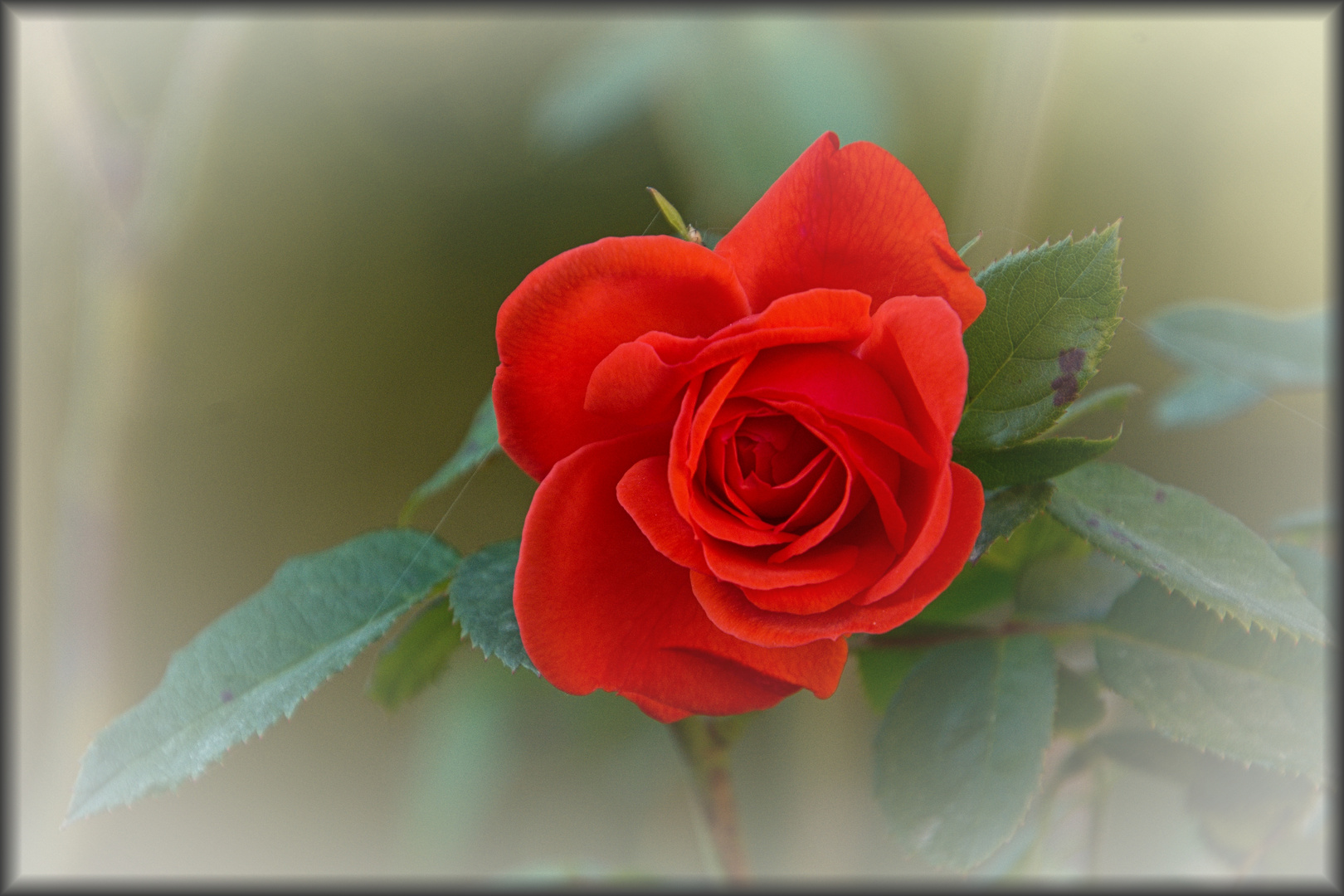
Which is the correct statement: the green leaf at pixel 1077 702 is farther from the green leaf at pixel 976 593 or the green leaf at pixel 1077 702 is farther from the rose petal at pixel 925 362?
the rose petal at pixel 925 362

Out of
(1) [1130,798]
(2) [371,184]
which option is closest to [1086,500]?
(1) [1130,798]

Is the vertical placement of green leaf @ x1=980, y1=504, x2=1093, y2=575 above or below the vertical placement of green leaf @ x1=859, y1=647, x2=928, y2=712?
above

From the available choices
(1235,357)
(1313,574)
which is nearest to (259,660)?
(1313,574)

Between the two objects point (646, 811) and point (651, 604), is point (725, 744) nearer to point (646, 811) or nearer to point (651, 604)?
point (651, 604)

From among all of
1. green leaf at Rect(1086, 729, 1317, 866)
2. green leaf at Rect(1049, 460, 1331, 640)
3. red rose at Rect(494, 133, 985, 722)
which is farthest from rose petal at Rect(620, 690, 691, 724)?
green leaf at Rect(1086, 729, 1317, 866)

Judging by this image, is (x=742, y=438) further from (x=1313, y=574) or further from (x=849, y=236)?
(x=1313, y=574)

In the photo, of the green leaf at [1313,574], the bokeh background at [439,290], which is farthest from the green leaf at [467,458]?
the green leaf at [1313,574]

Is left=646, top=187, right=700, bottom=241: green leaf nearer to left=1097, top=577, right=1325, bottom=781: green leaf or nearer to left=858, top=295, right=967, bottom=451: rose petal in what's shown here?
left=858, top=295, right=967, bottom=451: rose petal
